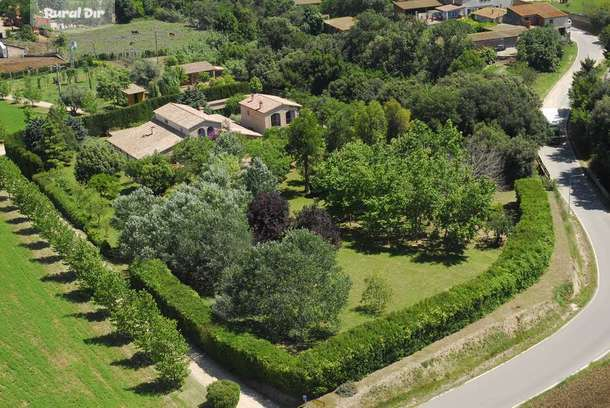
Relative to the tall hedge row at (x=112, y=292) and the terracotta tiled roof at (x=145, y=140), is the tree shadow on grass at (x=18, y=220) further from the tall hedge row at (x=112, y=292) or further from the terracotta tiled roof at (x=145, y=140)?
the terracotta tiled roof at (x=145, y=140)

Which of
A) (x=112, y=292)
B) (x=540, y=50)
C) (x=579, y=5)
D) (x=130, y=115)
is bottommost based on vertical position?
(x=112, y=292)

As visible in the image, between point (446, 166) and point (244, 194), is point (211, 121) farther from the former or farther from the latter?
point (446, 166)

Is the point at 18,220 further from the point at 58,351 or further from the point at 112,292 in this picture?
the point at 58,351

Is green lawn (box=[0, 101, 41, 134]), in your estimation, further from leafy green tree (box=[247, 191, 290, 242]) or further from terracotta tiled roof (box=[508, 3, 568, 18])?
terracotta tiled roof (box=[508, 3, 568, 18])

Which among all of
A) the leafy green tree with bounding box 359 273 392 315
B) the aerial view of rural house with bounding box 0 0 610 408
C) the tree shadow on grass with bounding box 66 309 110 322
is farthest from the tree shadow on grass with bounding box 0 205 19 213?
the leafy green tree with bounding box 359 273 392 315

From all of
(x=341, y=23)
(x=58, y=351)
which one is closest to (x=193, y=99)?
(x=341, y=23)

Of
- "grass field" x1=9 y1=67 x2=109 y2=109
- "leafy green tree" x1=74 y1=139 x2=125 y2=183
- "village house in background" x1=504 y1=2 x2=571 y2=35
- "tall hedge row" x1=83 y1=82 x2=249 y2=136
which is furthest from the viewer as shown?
"village house in background" x1=504 y1=2 x2=571 y2=35
